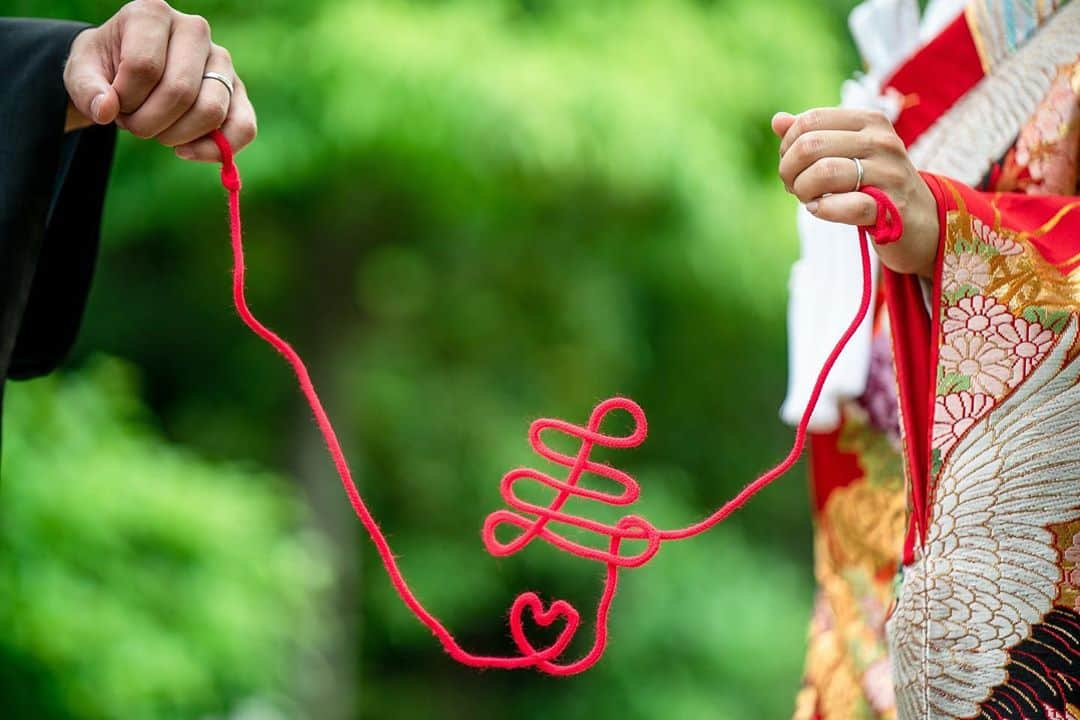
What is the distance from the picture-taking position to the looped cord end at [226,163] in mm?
834

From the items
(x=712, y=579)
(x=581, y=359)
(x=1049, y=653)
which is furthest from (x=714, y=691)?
(x=1049, y=653)

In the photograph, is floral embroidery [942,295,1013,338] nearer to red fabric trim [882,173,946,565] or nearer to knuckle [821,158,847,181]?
red fabric trim [882,173,946,565]

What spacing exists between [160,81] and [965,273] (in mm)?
574

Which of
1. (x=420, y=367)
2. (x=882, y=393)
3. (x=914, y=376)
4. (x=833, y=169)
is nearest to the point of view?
(x=833, y=169)

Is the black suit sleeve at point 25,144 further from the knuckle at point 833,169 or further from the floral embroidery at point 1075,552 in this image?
the floral embroidery at point 1075,552

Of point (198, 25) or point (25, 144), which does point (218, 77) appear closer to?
point (198, 25)

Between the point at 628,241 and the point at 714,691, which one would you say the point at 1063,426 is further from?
the point at 714,691

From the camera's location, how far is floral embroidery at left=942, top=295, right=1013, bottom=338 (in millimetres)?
797

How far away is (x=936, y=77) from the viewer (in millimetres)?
1064

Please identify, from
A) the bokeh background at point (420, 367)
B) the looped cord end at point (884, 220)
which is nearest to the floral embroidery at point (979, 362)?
the looped cord end at point (884, 220)

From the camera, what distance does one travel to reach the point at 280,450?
3539 millimetres

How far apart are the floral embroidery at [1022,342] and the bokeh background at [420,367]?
1599 millimetres

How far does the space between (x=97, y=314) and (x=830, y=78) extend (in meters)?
2.26

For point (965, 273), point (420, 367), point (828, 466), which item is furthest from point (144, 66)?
point (420, 367)
